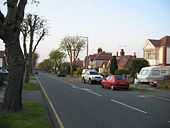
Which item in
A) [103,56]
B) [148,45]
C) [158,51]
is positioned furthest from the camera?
[103,56]

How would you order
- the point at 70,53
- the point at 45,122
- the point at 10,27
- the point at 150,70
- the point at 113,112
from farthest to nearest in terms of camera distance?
the point at 70,53
the point at 150,70
the point at 113,112
the point at 10,27
the point at 45,122

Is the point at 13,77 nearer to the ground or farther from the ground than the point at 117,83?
farther from the ground

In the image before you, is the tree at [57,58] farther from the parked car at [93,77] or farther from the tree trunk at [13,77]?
the tree trunk at [13,77]

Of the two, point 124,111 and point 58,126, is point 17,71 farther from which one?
point 124,111

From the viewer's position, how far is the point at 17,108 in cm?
1427

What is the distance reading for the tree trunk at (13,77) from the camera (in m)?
14.1

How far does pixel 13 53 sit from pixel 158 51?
175ft

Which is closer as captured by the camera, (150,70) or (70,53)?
(150,70)

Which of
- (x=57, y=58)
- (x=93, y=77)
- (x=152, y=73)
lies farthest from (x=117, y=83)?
(x=57, y=58)

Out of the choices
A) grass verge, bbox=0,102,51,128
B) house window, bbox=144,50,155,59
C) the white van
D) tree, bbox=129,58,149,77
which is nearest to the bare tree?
grass verge, bbox=0,102,51,128

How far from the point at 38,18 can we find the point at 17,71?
34.8 meters

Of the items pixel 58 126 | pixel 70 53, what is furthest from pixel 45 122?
pixel 70 53

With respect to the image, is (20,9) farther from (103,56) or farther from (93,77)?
(103,56)

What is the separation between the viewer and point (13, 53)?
14.3 m
